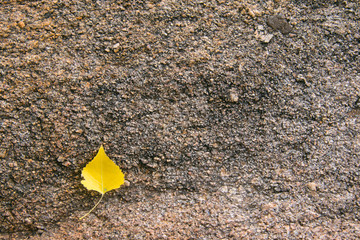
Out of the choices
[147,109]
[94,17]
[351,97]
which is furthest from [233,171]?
[94,17]

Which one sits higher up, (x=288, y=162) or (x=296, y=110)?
(x=296, y=110)

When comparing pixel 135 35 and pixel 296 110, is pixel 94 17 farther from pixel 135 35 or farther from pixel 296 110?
pixel 296 110

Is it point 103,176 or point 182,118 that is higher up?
point 182,118
